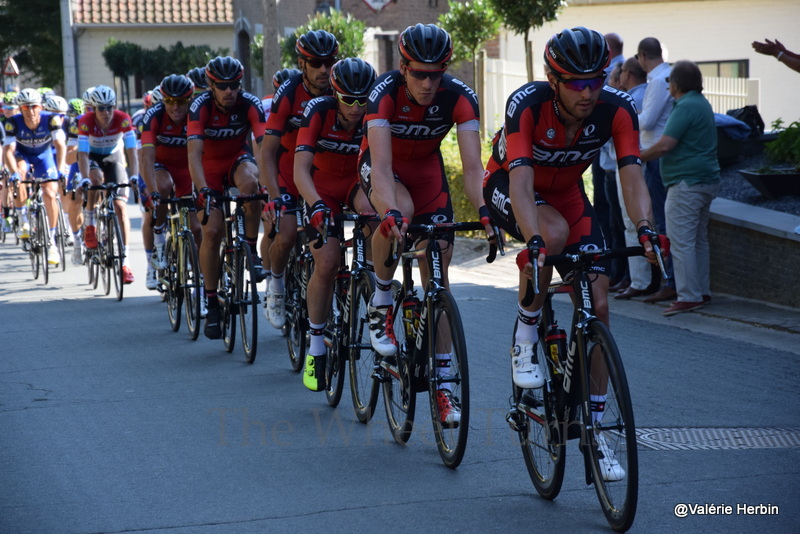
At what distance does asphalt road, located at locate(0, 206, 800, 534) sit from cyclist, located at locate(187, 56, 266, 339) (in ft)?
2.36

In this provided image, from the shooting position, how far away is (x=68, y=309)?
11.8 metres

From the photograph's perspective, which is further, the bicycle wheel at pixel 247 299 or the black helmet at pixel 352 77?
the bicycle wheel at pixel 247 299

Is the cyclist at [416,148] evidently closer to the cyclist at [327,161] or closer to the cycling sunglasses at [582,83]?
the cyclist at [327,161]

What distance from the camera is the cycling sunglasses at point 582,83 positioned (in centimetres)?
488

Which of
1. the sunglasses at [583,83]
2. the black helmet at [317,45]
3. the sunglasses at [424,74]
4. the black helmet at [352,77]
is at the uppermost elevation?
the black helmet at [317,45]

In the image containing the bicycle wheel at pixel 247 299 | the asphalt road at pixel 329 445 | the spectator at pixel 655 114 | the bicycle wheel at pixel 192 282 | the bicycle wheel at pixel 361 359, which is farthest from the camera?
the spectator at pixel 655 114

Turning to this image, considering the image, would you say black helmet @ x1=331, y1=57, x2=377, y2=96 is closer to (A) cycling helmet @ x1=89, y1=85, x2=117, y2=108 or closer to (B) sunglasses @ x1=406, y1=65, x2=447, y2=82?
(B) sunglasses @ x1=406, y1=65, x2=447, y2=82

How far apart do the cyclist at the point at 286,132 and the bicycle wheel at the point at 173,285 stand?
5.56ft

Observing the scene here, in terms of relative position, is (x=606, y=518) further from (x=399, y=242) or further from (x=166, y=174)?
(x=166, y=174)

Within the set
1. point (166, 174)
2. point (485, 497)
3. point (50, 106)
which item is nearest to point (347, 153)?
point (485, 497)

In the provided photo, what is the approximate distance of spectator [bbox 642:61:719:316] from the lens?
988 cm

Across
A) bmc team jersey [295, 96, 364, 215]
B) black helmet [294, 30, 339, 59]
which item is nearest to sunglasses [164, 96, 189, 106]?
black helmet [294, 30, 339, 59]

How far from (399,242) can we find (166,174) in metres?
6.34

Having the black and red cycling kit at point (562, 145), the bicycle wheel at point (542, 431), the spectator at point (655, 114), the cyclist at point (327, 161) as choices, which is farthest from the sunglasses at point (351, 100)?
the spectator at point (655, 114)
